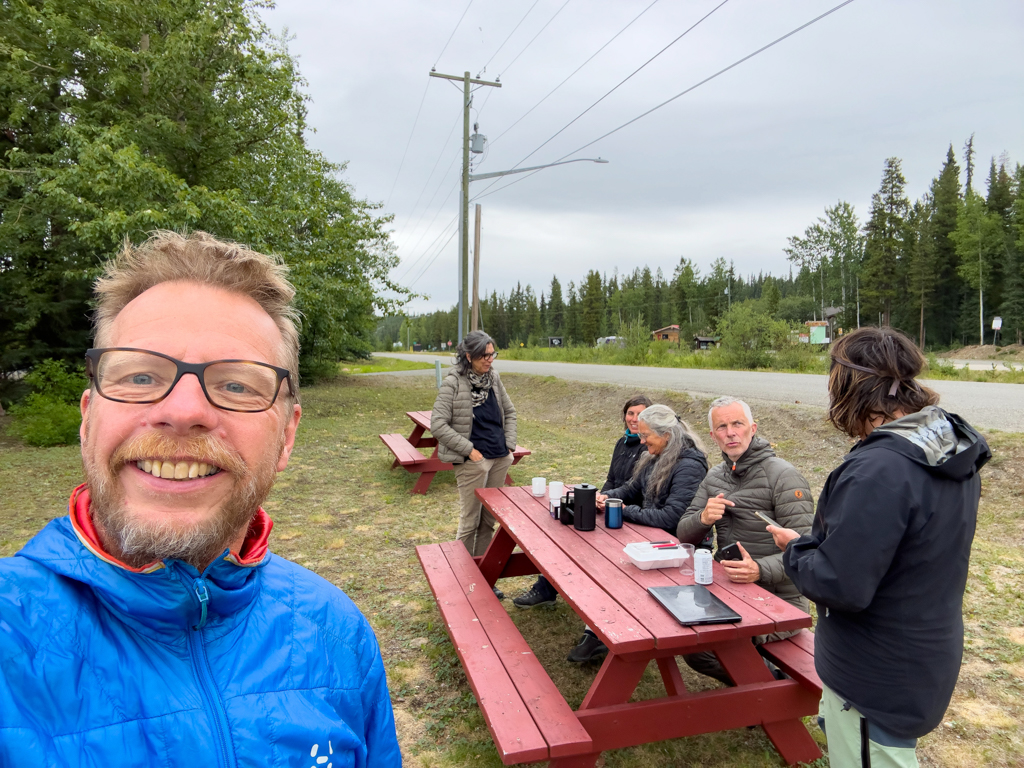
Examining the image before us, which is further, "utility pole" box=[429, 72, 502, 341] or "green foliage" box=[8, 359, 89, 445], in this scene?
"utility pole" box=[429, 72, 502, 341]

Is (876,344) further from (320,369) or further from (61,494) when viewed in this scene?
(320,369)

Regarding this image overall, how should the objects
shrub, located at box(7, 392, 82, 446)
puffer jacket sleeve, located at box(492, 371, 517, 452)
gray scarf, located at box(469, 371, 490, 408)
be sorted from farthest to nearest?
shrub, located at box(7, 392, 82, 446) < puffer jacket sleeve, located at box(492, 371, 517, 452) < gray scarf, located at box(469, 371, 490, 408)

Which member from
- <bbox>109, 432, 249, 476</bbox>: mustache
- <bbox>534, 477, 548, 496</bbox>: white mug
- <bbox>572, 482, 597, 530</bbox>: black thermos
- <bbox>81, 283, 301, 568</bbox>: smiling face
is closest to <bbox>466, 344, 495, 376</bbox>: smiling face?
<bbox>534, 477, 548, 496</bbox>: white mug

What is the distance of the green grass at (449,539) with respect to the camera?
110 inches

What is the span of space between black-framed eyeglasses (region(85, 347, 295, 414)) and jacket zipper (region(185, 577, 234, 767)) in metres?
0.29

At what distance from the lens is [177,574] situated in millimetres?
919

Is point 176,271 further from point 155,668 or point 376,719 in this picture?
point 376,719

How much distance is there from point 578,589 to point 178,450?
7.02 feet

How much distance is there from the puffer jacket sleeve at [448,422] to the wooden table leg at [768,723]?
2.62 metres

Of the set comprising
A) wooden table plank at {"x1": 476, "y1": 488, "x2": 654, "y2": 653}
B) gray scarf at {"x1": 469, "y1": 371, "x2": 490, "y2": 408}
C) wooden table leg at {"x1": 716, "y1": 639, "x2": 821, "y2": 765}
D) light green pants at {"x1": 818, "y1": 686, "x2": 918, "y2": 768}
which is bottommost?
wooden table leg at {"x1": 716, "y1": 639, "x2": 821, "y2": 765}

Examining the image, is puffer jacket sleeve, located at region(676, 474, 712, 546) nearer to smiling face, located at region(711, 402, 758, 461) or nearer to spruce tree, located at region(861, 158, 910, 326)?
smiling face, located at region(711, 402, 758, 461)

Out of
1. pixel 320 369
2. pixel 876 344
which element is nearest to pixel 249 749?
pixel 876 344

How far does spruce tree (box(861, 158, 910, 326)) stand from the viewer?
47.5m

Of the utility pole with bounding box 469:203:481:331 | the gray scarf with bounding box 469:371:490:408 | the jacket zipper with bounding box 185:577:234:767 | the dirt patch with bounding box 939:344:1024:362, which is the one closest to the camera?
the jacket zipper with bounding box 185:577:234:767
